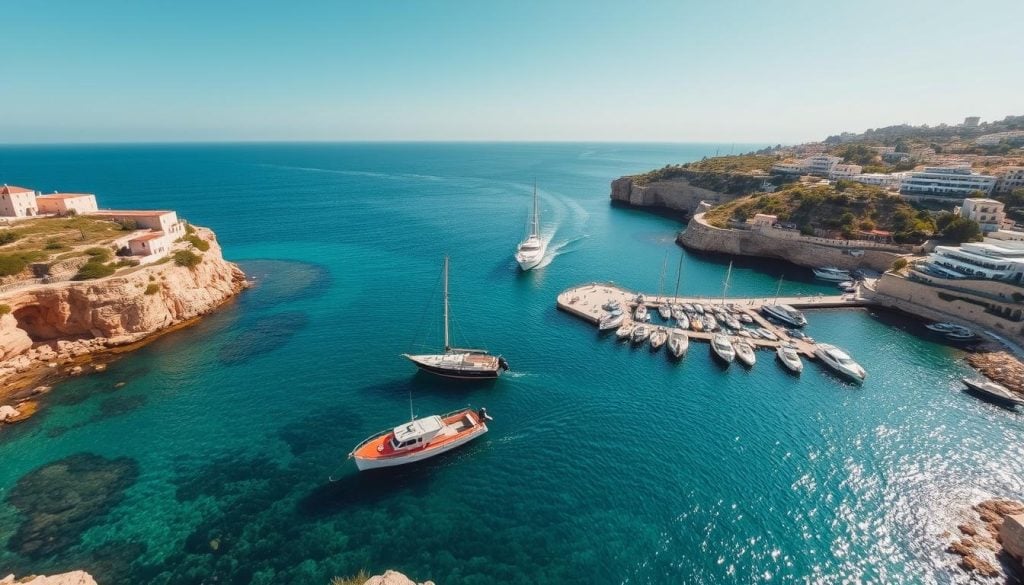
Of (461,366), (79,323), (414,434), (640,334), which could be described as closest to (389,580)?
(414,434)

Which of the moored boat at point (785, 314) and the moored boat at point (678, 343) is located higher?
the moored boat at point (785, 314)

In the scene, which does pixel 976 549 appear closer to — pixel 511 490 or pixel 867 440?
pixel 867 440

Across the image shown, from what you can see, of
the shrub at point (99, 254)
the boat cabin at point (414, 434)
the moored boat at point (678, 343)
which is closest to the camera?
the boat cabin at point (414, 434)

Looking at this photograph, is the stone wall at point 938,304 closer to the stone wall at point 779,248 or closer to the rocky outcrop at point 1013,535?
the stone wall at point 779,248

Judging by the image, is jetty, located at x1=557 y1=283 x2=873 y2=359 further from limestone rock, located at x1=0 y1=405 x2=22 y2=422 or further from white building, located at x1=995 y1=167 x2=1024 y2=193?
white building, located at x1=995 y1=167 x2=1024 y2=193

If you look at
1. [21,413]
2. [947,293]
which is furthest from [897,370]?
[21,413]

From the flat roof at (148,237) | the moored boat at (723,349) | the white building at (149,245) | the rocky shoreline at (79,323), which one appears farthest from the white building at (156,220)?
the moored boat at (723,349)
